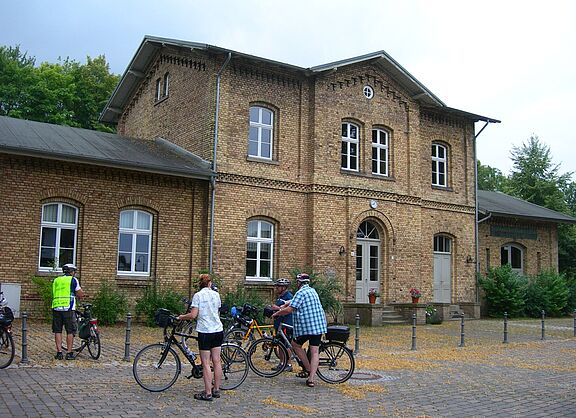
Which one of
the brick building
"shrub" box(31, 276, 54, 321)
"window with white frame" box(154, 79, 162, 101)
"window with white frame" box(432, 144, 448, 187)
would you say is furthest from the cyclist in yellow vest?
"window with white frame" box(432, 144, 448, 187)

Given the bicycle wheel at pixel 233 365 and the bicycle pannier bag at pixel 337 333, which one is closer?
the bicycle wheel at pixel 233 365

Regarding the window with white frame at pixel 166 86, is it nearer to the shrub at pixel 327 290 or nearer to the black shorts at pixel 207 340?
the shrub at pixel 327 290

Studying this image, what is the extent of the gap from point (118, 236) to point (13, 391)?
33.8 feet

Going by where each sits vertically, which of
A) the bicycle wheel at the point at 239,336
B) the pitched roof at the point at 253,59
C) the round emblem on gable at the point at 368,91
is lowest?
the bicycle wheel at the point at 239,336

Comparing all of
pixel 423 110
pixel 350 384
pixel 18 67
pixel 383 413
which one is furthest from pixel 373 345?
pixel 18 67

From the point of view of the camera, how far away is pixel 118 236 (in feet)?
61.9

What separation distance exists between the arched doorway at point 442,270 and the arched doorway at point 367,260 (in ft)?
11.4

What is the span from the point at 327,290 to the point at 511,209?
1371 centimetres

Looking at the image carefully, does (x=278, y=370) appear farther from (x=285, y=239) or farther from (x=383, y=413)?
(x=285, y=239)

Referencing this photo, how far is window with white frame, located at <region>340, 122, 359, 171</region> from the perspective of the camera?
23.0 m

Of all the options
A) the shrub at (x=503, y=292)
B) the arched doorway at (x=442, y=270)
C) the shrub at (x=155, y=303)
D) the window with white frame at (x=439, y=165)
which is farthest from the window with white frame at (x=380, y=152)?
the shrub at (x=155, y=303)

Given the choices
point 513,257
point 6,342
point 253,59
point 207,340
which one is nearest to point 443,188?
point 513,257

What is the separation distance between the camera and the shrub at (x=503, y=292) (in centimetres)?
2672

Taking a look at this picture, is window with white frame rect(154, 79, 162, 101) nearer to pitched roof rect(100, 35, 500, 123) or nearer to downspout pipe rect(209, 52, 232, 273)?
pitched roof rect(100, 35, 500, 123)
